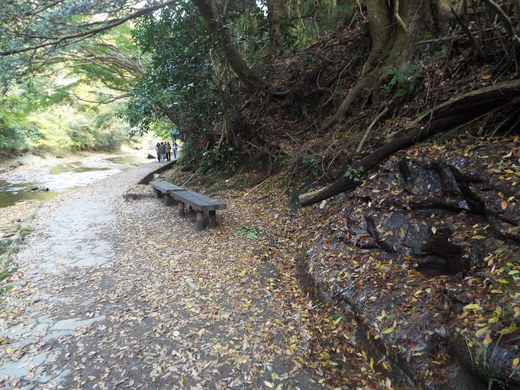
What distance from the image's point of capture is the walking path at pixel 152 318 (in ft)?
8.84

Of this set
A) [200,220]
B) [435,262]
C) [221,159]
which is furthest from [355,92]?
[221,159]

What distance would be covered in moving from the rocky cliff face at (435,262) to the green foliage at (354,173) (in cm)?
23

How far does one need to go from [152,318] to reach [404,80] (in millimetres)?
5276

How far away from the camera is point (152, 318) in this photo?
344 centimetres

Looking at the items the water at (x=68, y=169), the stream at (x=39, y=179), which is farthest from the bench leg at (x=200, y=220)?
the water at (x=68, y=169)

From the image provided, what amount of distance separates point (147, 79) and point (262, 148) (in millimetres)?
3605

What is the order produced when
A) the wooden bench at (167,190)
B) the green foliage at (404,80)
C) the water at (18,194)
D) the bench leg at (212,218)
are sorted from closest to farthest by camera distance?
the green foliage at (404,80)
the bench leg at (212,218)
the wooden bench at (167,190)
the water at (18,194)

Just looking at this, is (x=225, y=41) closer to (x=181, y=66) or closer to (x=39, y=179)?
(x=181, y=66)

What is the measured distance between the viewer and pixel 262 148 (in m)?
8.58

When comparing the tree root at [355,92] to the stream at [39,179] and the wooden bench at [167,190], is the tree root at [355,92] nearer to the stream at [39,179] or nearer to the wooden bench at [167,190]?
the wooden bench at [167,190]

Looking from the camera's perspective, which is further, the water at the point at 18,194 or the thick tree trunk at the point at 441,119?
the water at the point at 18,194

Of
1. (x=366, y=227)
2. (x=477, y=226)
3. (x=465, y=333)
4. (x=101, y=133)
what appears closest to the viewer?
(x=465, y=333)

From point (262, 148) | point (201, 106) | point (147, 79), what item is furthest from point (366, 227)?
point (147, 79)

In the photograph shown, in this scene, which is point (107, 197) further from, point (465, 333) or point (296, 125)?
point (465, 333)
